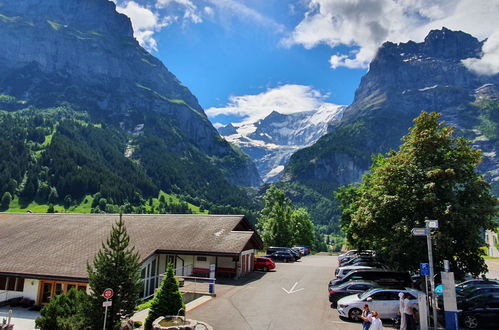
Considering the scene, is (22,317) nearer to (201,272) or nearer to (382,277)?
(201,272)

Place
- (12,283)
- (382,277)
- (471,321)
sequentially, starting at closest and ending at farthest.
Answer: (471,321) → (382,277) → (12,283)

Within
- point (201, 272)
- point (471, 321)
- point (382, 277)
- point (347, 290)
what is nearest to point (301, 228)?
point (201, 272)

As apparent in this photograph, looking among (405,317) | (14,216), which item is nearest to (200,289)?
(405,317)

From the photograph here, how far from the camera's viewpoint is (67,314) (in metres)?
20.6

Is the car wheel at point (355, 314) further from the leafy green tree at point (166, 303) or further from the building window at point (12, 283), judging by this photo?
the building window at point (12, 283)

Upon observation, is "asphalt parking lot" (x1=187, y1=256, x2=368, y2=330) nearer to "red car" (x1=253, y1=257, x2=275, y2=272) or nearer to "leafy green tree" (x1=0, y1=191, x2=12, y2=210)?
"red car" (x1=253, y1=257, x2=275, y2=272)

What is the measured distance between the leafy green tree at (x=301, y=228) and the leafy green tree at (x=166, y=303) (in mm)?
65185

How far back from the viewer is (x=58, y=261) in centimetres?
3169

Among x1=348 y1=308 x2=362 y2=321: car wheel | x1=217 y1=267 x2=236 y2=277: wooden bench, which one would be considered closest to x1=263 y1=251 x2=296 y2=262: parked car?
x1=217 y1=267 x2=236 y2=277: wooden bench

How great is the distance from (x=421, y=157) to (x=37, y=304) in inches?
1297

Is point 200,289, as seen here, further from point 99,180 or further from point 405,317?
point 99,180

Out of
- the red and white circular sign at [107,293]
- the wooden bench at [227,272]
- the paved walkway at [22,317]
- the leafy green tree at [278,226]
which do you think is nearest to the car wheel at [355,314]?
the red and white circular sign at [107,293]

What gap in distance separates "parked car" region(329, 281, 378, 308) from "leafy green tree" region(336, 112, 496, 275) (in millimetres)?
2556

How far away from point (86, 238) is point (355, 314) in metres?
28.0
